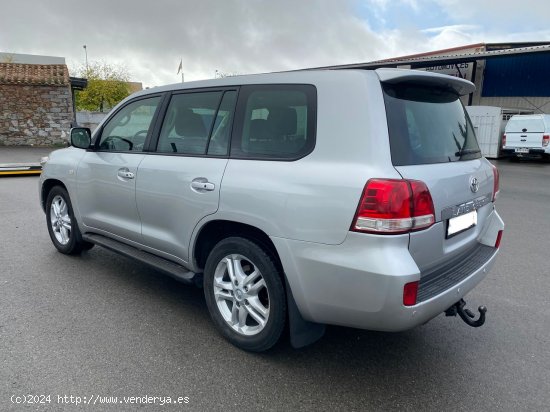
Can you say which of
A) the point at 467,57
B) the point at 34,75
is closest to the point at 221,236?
the point at 467,57

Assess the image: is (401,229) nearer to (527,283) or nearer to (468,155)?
(468,155)

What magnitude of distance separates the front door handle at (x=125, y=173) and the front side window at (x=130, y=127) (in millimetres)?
205

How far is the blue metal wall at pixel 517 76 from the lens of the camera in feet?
71.8

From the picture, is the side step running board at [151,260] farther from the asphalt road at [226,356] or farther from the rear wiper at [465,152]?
the rear wiper at [465,152]

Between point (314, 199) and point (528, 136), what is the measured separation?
16.6 meters

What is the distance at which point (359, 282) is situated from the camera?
2.19 metres

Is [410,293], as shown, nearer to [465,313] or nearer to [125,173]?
[465,313]

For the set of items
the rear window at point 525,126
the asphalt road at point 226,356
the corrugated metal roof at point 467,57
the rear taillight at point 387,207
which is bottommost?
the asphalt road at point 226,356

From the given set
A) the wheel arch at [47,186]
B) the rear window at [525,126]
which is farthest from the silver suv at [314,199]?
the rear window at [525,126]

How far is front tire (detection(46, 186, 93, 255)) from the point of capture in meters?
4.49

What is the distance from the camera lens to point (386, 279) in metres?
2.11

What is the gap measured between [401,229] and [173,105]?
86.5 inches

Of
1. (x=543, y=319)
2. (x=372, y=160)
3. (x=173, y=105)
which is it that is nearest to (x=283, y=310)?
(x=372, y=160)

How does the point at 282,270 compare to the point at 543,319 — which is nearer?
the point at 282,270
